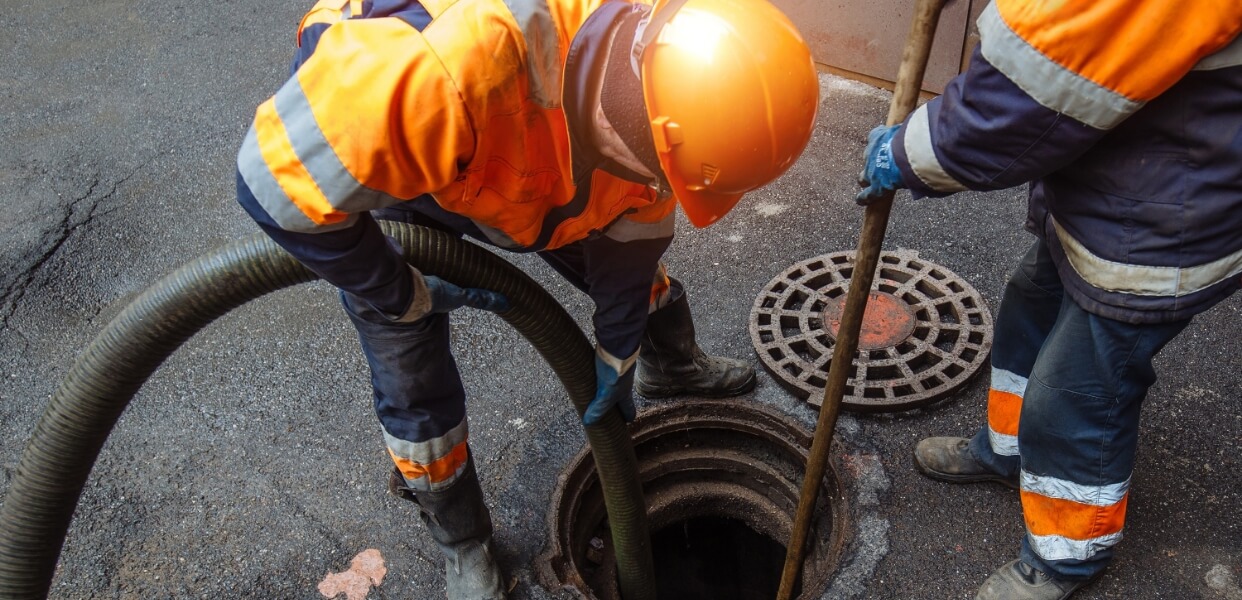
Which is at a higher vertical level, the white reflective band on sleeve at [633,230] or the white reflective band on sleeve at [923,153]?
A: the white reflective band on sleeve at [923,153]

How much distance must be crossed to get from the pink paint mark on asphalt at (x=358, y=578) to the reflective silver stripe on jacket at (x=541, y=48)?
1564 mm

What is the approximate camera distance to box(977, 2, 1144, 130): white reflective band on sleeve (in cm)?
162

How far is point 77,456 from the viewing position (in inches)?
80.4

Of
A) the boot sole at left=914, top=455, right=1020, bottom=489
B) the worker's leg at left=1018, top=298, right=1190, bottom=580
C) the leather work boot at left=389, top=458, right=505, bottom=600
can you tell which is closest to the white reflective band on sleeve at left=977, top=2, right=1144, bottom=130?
the worker's leg at left=1018, top=298, right=1190, bottom=580

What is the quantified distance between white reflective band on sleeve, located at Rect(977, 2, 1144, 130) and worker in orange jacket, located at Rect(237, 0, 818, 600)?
38 centimetres

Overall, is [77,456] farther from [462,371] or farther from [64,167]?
[64,167]

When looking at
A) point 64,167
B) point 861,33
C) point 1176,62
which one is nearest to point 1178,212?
point 1176,62

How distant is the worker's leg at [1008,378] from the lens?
96.0 inches

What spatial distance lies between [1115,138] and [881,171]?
0.46 metres

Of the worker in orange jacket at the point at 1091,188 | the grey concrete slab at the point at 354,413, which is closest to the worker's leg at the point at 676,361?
the grey concrete slab at the point at 354,413

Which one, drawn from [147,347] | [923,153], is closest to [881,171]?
[923,153]

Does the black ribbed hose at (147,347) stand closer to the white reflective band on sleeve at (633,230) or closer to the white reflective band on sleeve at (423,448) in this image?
the white reflective band on sleeve at (633,230)

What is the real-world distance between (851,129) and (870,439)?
186 centimetres

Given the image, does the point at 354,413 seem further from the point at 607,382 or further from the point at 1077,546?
the point at 1077,546
